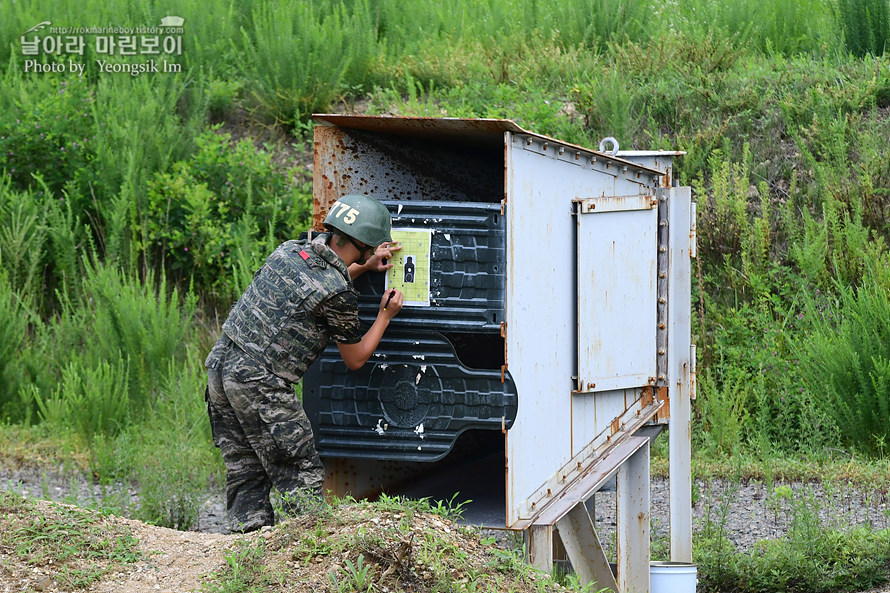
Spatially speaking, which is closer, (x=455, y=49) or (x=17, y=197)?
(x=17, y=197)

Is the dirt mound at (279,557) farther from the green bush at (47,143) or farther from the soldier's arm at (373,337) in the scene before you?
the green bush at (47,143)

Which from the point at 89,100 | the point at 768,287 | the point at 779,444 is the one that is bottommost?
the point at 779,444

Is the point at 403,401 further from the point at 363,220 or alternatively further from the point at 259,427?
the point at 363,220

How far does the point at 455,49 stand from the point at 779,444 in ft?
17.4

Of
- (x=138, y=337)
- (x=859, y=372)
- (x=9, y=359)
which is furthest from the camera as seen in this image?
(x=9, y=359)

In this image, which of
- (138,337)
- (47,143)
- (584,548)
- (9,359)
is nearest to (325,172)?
(584,548)

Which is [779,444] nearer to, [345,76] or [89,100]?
[345,76]

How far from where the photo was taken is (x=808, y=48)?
1053 cm

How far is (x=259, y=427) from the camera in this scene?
176 inches

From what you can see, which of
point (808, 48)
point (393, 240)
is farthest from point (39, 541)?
point (808, 48)

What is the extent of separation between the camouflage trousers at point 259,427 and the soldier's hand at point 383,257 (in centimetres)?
61

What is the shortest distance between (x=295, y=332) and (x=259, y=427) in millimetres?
445

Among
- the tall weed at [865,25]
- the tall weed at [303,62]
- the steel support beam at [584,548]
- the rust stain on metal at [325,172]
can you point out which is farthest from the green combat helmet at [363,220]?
the tall weed at [865,25]

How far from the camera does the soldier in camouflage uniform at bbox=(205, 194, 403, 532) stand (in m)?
4.27
